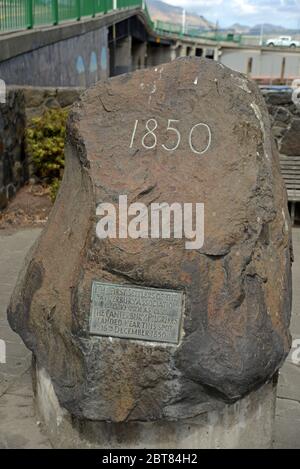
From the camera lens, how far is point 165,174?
9.78 ft

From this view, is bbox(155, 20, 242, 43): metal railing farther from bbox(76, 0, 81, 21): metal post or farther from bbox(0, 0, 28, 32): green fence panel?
bbox(0, 0, 28, 32): green fence panel

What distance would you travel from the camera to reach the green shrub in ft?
27.4

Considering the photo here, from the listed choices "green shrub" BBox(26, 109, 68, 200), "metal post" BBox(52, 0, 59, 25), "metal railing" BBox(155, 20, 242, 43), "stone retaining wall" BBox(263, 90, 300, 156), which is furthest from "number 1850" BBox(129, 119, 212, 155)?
"metal railing" BBox(155, 20, 242, 43)

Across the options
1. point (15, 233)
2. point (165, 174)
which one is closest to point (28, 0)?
point (15, 233)

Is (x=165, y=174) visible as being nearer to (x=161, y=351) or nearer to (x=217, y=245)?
(x=217, y=245)

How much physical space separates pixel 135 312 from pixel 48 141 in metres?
5.84

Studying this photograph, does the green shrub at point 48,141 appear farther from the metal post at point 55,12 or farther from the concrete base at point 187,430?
the metal post at point 55,12

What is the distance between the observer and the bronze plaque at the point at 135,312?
2852 mm

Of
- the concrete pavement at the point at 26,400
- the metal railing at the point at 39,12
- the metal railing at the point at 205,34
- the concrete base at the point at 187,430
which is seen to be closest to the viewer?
the concrete base at the point at 187,430

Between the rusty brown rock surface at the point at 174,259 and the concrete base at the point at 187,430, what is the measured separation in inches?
5.0

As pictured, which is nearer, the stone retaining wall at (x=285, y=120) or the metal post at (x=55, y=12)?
the stone retaining wall at (x=285, y=120)

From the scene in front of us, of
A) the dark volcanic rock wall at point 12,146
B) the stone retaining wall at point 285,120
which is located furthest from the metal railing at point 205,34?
the dark volcanic rock wall at point 12,146

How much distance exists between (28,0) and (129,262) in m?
9.77

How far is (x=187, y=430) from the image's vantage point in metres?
3.01
